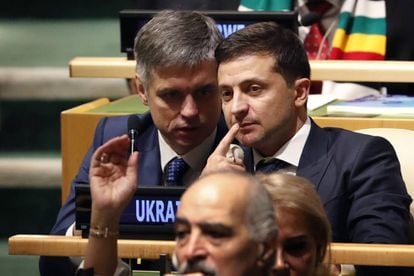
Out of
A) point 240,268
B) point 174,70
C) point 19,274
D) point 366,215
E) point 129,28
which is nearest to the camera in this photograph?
point 240,268

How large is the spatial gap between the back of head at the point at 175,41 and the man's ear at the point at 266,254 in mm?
1051

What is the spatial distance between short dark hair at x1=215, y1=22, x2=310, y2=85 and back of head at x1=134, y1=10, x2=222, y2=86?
10cm

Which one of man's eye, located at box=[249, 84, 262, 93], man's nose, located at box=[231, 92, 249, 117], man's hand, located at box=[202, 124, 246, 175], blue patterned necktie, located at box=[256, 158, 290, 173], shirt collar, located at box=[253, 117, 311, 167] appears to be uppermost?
man's eye, located at box=[249, 84, 262, 93]

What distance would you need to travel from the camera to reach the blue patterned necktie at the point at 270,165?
9.50 ft

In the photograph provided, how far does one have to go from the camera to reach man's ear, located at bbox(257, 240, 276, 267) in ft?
6.55

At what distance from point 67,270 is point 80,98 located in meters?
1.88

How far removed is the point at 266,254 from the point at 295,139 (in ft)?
3.07

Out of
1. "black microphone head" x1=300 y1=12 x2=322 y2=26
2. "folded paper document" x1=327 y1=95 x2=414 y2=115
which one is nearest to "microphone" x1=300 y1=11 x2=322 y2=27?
"black microphone head" x1=300 y1=12 x2=322 y2=26

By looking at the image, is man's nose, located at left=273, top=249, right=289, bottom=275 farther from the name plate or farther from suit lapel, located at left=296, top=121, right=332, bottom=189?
suit lapel, located at left=296, top=121, right=332, bottom=189

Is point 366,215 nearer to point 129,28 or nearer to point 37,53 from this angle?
point 129,28

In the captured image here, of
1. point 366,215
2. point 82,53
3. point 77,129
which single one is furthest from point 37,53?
point 366,215

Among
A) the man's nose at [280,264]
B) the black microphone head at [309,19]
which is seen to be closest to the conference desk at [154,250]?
the man's nose at [280,264]

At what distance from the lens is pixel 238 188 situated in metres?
2.02

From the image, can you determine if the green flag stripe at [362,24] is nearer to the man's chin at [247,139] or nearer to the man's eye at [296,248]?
the man's chin at [247,139]
